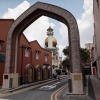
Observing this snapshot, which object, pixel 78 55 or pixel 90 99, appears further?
pixel 78 55

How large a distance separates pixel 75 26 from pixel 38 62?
57.4 feet

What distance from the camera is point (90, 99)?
954cm

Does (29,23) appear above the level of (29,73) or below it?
above

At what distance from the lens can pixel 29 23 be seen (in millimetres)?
16516

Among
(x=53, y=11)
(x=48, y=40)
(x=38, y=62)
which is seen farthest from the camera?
(x=48, y=40)

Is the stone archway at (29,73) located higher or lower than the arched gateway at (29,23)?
lower

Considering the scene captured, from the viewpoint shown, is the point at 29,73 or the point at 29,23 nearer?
the point at 29,23

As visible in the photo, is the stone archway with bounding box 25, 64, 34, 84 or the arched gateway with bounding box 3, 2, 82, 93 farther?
the stone archway with bounding box 25, 64, 34, 84

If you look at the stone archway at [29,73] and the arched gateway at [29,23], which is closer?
the arched gateway at [29,23]

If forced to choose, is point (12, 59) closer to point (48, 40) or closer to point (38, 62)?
point (38, 62)

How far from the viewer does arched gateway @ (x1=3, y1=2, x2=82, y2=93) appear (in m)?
12.8

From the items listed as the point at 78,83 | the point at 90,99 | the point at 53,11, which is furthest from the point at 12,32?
the point at 90,99

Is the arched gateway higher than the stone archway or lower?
higher

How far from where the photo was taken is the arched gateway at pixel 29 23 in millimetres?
12828
